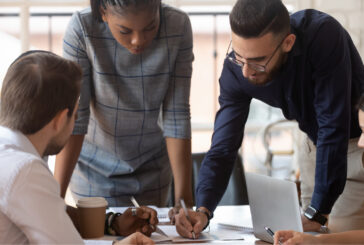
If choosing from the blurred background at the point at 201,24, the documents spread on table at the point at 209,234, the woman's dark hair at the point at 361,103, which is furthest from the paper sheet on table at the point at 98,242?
the blurred background at the point at 201,24

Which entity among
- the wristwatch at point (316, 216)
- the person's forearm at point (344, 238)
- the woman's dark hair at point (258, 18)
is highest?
the woman's dark hair at point (258, 18)

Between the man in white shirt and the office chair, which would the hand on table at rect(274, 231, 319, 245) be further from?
the office chair

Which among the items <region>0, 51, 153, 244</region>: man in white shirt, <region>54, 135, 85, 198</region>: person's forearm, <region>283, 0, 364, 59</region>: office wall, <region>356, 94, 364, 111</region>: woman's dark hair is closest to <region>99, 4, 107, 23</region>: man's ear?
<region>54, 135, 85, 198</region>: person's forearm

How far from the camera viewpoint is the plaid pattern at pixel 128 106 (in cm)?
194

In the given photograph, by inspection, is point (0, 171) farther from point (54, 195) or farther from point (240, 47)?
point (240, 47)

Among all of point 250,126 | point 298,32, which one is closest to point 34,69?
point 298,32

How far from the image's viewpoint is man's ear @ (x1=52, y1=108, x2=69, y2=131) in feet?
4.19

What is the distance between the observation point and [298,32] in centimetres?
181

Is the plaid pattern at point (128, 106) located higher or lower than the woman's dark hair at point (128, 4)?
lower

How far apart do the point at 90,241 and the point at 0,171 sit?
0.54 meters

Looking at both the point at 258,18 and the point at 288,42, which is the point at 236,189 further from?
the point at 258,18

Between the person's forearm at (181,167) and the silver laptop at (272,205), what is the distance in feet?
1.34

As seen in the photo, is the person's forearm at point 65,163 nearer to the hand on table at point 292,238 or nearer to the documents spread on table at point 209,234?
the documents spread on table at point 209,234

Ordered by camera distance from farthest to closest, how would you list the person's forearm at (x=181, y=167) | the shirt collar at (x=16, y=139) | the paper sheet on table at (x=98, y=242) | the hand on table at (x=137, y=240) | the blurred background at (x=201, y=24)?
the blurred background at (x=201, y=24) → the person's forearm at (x=181, y=167) → the paper sheet on table at (x=98, y=242) → the hand on table at (x=137, y=240) → the shirt collar at (x=16, y=139)
